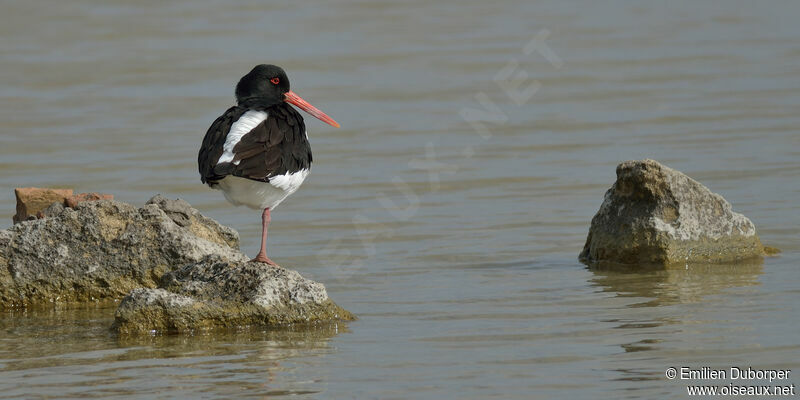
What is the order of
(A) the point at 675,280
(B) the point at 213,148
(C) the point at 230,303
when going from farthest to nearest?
1. (A) the point at 675,280
2. (B) the point at 213,148
3. (C) the point at 230,303

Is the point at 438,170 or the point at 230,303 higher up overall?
the point at 438,170

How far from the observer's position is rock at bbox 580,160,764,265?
912 centimetres

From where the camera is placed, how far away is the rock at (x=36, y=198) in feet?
30.0

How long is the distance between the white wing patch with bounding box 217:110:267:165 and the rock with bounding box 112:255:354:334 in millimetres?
664

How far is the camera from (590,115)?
16.3m

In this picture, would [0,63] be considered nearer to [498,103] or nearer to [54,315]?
[498,103]

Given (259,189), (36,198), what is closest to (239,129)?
(259,189)

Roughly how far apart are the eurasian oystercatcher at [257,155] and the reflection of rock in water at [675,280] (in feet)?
7.06

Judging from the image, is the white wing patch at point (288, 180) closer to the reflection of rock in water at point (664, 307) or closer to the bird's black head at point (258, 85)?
the bird's black head at point (258, 85)

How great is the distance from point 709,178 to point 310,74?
8.89 m

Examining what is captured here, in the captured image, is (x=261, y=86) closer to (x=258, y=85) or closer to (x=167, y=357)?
(x=258, y=85)

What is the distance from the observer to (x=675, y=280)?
863 cm

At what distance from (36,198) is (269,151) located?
2.07m

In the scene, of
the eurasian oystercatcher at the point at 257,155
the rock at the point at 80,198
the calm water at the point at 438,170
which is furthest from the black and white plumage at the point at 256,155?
the rock at the point at 80,198
